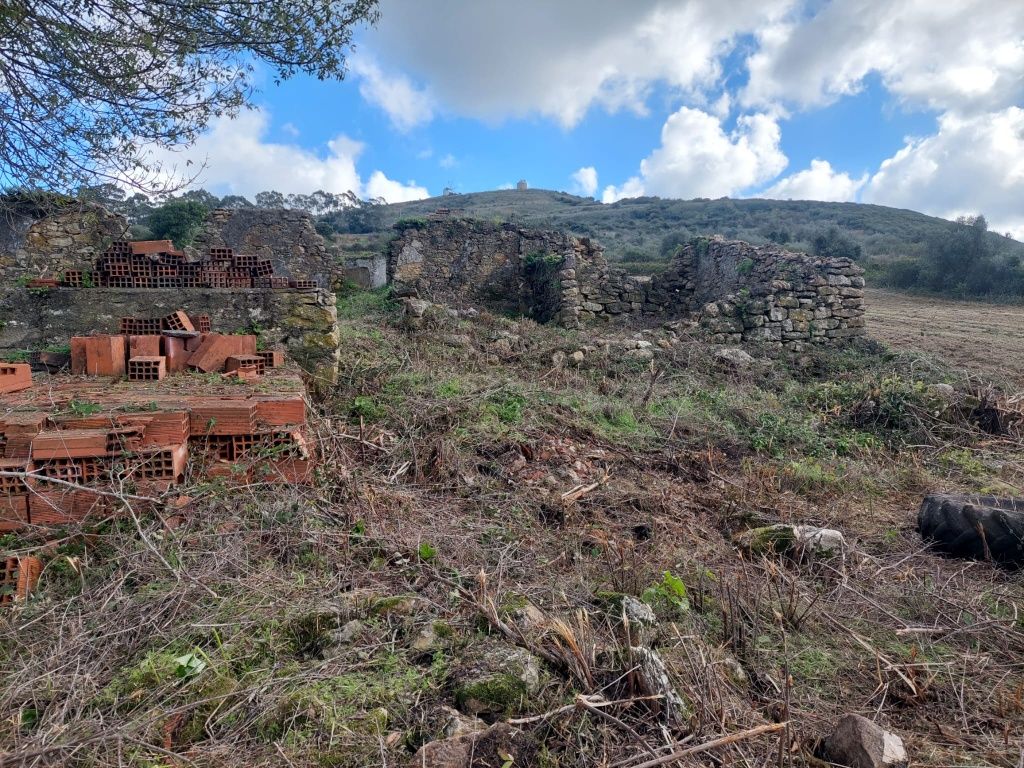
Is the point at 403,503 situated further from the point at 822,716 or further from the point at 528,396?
the point at 528,396

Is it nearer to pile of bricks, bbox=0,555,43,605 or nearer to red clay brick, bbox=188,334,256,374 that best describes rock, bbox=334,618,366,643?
pile of bricks, bbox=0,555,43,605

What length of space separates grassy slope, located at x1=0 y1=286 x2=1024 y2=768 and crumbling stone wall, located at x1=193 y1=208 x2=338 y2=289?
35.5 feet

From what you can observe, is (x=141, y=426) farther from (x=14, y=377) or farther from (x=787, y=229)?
(x=787, y=229)

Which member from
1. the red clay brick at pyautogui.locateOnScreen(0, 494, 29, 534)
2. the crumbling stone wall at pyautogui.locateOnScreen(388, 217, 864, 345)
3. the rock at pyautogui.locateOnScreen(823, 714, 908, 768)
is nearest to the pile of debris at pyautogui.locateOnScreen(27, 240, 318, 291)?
the red clay brick at pyautogui.locateOnScreen(0, 494, 29, 534)

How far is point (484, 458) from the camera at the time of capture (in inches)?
173

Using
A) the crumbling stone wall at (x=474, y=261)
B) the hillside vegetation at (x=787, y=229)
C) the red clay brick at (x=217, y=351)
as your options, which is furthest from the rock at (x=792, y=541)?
the hillside vegetation at (x=787, y=229)

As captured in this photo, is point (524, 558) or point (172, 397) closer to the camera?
point (524, 558)

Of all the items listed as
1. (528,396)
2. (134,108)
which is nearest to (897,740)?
(528,396)

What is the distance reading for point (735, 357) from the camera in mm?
8586

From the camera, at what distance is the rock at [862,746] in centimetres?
160

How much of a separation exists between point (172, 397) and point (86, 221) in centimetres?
835

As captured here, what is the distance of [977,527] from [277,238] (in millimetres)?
14650

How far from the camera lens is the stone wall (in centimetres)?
456

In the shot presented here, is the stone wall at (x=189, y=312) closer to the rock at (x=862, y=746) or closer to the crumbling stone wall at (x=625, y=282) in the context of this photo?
the rock at (x=862, y=746)
